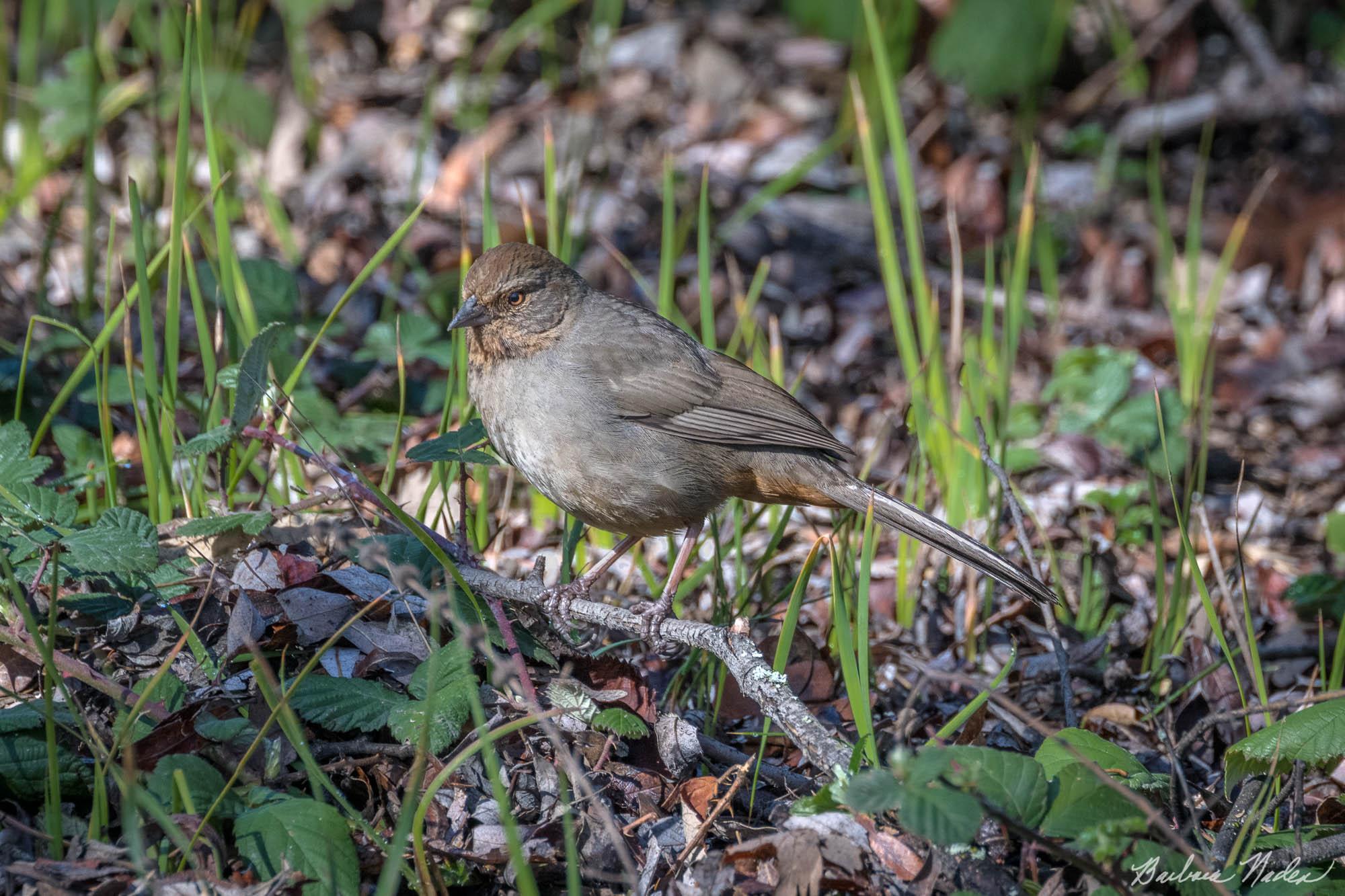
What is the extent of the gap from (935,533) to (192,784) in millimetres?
1952

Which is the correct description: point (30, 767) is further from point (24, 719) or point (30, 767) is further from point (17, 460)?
point (17, 460)

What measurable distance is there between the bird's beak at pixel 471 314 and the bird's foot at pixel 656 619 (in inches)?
36.2

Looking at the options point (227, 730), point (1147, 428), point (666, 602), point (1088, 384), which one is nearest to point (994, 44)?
point (1088, 384)

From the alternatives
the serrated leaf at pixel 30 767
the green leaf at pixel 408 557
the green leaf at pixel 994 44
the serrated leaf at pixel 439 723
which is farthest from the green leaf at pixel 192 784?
the green leaf at pixel 994 44

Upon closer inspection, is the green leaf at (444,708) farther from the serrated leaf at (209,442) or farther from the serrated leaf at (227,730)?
the serrated leaf at (209,442)

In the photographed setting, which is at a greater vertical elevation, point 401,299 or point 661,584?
point 401,299

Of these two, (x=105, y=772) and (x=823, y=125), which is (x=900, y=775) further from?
(x=823, y=125)

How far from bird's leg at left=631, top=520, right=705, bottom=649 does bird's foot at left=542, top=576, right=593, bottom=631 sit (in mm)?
152

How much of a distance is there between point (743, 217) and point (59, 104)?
3122mm

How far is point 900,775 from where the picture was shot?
2033 mm

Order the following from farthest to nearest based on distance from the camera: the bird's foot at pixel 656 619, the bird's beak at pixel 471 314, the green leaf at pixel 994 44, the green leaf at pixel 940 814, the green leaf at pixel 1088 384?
the green leaf at pixel 994 44 < the green leaf at pixel 1088 384 < the bird's beak at pixel 471 314 < the bird's foot at pixel 656 619 < the green leaf at pixel 940 814

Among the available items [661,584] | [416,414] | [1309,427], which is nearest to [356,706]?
[661,584]

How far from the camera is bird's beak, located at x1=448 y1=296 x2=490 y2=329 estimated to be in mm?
3498

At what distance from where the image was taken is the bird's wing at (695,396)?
11.8 ft
